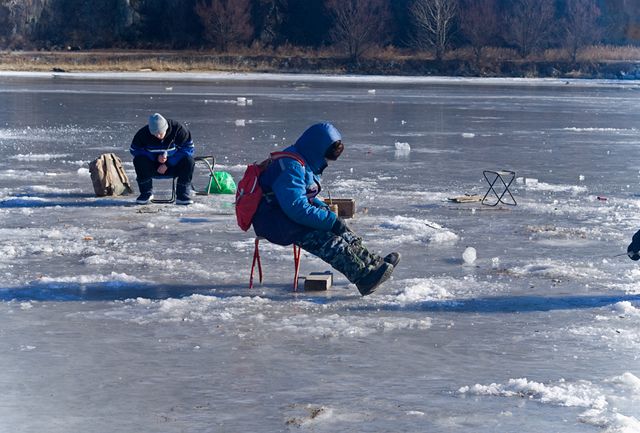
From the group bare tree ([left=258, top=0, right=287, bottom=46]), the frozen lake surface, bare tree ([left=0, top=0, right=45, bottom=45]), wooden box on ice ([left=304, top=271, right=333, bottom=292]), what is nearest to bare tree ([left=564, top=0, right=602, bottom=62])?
bare tree ([left=258, top=0, right=287, bottom=46])

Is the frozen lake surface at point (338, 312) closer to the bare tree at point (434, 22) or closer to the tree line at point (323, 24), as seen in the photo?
the bare tree at point (434, 22)

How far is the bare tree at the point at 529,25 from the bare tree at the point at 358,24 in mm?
8587

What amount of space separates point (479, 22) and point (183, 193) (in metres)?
63.5

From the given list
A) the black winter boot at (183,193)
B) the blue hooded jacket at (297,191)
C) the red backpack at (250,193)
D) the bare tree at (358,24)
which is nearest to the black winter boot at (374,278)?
the blue hooded jacket at (297,191)

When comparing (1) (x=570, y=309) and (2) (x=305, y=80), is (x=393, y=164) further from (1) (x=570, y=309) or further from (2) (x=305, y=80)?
(2) (x=305, y=80)

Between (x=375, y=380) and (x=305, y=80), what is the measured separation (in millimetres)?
49624

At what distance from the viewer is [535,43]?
7250 cm

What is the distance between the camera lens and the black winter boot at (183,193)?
1283cm

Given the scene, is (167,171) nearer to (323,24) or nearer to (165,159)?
(165,159)

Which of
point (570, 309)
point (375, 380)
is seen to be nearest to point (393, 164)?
point (570, 309)

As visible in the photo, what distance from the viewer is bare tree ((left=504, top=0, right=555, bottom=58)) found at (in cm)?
7188

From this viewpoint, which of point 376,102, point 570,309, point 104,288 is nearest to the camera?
point 570,309

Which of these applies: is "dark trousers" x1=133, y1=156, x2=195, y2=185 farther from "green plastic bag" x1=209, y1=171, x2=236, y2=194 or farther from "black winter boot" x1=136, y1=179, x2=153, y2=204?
Result: "green plastic bag" x1=209, y1=171, x2=236, y2=194

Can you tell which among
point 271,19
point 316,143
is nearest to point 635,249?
point 316,143
